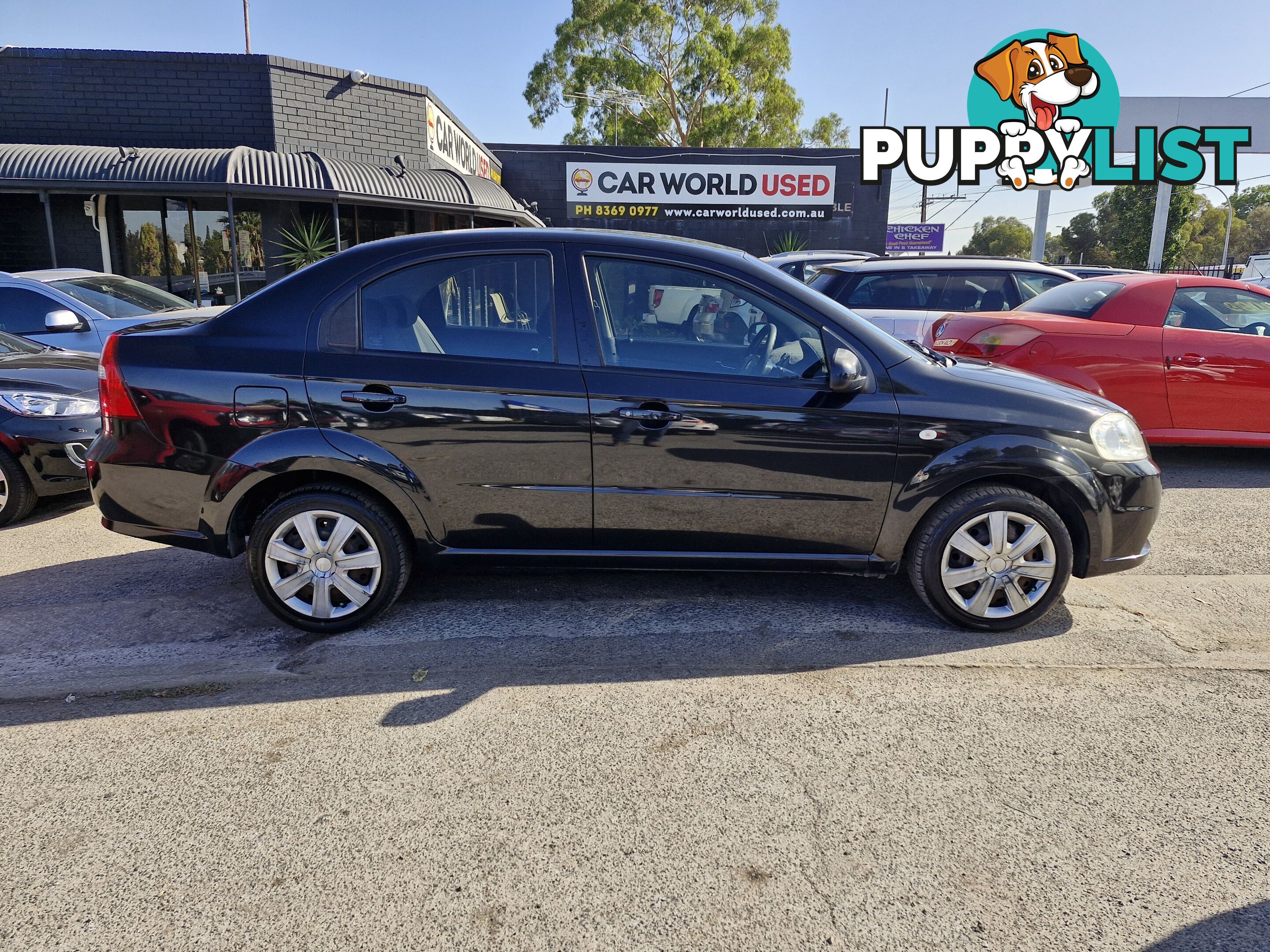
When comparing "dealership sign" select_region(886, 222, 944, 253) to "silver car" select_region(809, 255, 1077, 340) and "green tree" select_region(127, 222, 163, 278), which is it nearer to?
"green tree" select_region(127, 222, 163, 278)

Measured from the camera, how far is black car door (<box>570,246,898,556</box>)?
370cm

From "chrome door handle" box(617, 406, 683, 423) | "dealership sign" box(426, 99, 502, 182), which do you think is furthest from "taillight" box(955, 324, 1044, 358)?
"dealership sign" box(426, 99, 502, 182)

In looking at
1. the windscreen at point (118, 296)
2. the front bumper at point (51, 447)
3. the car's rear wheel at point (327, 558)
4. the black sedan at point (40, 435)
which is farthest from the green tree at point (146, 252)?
the car's rear wheel at point (327, 558)

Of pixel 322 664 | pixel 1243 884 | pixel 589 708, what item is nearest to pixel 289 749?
pixel 322 664

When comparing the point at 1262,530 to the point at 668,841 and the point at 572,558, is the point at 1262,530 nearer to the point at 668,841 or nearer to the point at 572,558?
the point at 572,558

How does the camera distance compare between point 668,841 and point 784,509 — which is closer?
point 668,841

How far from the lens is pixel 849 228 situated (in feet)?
85.8

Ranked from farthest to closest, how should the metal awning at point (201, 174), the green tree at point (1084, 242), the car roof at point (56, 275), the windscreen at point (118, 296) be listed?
the green tree at point (1084, 242) < the metal awning at point (201, 174) < the windscreen at point (118, 296) < the car roof at point (56, 275)

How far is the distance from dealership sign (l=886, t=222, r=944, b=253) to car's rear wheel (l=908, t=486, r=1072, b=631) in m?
47.2

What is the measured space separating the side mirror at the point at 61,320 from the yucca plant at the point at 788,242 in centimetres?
2051

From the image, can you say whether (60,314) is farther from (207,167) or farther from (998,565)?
(998,565)

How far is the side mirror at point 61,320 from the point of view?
776 cm

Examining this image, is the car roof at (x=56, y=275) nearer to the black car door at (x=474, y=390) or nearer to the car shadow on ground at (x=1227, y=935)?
the black car door at (x=474, y=390)

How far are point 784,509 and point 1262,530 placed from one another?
12.0 feet
